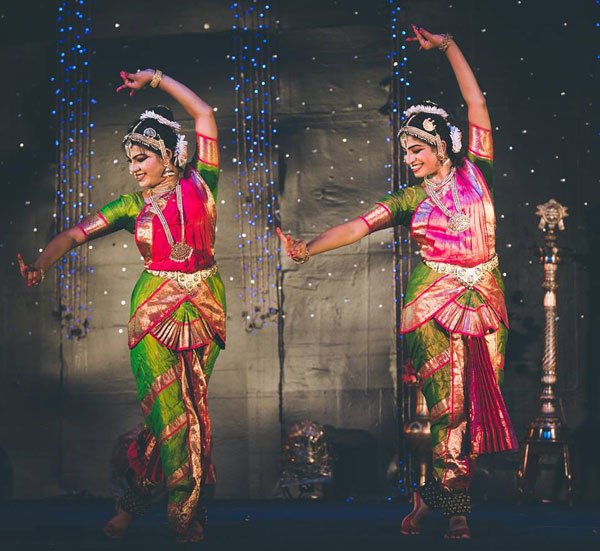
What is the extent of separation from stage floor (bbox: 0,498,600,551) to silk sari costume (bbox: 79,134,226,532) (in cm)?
24

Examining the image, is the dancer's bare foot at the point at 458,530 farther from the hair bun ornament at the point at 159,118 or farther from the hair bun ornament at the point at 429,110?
the hair bun ornament at the point at 159,118

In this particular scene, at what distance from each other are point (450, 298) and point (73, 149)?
3111 mm

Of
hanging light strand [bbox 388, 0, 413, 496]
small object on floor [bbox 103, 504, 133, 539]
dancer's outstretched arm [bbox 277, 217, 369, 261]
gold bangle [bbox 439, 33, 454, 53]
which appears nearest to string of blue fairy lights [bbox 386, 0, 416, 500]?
hanging light strand [bbox 388, 0, 413, 496]

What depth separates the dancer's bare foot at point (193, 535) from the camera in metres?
4.67

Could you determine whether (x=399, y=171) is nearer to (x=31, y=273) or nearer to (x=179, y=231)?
(x=179, y=231)

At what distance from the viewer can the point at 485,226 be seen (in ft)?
16.2

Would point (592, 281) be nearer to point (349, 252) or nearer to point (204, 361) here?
point (349, 252)

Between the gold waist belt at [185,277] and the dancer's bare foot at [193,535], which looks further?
the gold waist belt at [185,277]

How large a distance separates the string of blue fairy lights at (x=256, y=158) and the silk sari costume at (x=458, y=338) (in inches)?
79.9

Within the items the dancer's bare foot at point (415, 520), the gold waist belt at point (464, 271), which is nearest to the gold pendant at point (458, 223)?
the gold waist belt at point (464, 271)

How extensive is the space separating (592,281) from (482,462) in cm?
115

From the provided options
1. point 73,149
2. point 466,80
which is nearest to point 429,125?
point 466,80

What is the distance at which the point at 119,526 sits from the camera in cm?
493

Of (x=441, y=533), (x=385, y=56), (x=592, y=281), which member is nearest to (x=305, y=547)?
(x=441, y=533)
